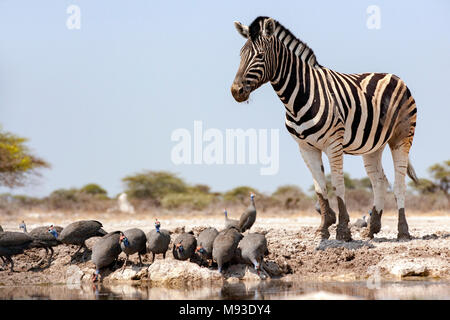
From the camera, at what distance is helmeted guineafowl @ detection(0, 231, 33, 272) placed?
12.9 m

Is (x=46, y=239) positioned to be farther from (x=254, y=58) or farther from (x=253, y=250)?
(x=254, y=58)

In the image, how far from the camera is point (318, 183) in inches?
521

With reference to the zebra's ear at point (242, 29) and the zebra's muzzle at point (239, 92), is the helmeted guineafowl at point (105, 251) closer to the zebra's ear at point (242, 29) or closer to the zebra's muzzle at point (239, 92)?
the zebra's muzzle at point (239, 92)

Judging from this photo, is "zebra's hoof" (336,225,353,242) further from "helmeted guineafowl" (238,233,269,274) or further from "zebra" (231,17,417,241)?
"helmeted guineafowl" (238,233,269,274)

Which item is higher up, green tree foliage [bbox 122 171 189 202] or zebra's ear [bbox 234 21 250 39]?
zebra's ear [bbox 234 21 250 39]

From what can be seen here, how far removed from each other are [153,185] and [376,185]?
26584 millimetres

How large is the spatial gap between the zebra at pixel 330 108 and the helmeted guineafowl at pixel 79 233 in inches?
143

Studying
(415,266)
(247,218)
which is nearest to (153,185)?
(247,218)

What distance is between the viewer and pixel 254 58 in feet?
40.7

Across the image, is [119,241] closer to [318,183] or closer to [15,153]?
[318,183]

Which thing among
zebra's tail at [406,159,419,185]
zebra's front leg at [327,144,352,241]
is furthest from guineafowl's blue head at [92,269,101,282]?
zebra's tail at [406,159,419,185]

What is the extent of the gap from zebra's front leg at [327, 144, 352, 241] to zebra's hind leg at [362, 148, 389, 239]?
3.42 feet

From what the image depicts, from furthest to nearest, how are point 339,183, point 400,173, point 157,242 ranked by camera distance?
point 400,173, point 339,183, point 157,242

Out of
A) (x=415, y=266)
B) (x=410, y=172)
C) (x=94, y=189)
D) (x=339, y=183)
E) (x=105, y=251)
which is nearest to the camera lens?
(x=415, y=266)
